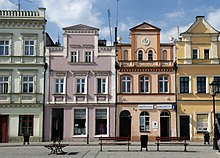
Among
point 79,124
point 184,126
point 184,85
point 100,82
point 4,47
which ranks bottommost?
point 184,126

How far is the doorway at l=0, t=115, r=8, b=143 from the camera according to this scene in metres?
34.6

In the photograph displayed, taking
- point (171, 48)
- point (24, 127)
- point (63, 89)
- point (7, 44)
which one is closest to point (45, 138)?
point (24, 127)

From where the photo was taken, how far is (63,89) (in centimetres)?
3581

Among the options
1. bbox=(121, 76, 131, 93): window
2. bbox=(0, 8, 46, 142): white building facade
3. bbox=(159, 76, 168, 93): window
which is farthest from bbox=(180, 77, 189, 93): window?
bbox=(0, 8, 46, 142): white building facade

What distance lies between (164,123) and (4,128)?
15138 mm

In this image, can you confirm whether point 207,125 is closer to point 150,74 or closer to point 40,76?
point 150,74

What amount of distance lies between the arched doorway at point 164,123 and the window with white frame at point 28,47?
13977mm

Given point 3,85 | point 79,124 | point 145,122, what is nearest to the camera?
point 3,85

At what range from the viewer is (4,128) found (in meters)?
34.8

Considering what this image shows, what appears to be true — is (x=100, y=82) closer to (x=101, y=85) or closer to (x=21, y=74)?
(x=101, y=85)

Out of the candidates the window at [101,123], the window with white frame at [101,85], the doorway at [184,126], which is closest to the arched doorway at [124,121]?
the window at [101,123]

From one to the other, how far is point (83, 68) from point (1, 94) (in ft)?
26.7

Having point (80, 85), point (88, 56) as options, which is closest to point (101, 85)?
point (80, 85)

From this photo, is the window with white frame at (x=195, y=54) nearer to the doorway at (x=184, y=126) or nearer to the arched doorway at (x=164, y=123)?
the doorway at (x=184, y=126)
